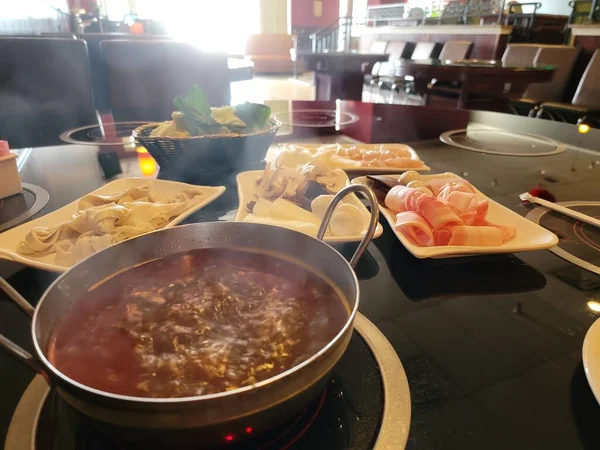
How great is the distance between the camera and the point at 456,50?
27.1ft

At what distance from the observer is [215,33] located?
49.2 ft

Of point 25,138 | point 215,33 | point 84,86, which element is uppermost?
point 215,33

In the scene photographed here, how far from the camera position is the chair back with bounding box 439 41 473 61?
809cm

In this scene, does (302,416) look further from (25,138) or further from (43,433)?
(25,138)

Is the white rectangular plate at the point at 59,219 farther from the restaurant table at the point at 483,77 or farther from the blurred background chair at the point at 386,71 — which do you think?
the blurred background chair at the point at 386,71

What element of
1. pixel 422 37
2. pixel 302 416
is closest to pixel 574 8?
pixel 422 37

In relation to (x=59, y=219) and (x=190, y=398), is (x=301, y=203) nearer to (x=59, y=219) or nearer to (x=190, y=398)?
(x=59, y=219)

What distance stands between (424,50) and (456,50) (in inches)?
40.0

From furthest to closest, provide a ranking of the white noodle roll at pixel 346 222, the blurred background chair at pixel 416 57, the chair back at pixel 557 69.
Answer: the blurred background chair at pixel 416 57, the chair back at pixel 557 69, the white noodle roll at pixel 346 222

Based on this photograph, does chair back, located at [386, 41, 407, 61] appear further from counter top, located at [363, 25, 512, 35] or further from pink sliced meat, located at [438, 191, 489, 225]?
pink sliced meat, located at [438, 191, 489, 225]

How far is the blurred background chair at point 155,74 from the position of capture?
264cm

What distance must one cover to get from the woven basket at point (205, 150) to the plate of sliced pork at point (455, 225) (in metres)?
0.53

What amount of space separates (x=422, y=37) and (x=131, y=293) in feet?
36.6

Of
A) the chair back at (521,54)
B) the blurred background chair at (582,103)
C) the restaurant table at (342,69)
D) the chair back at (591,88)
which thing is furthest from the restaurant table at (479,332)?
the chair back at (521,54)
